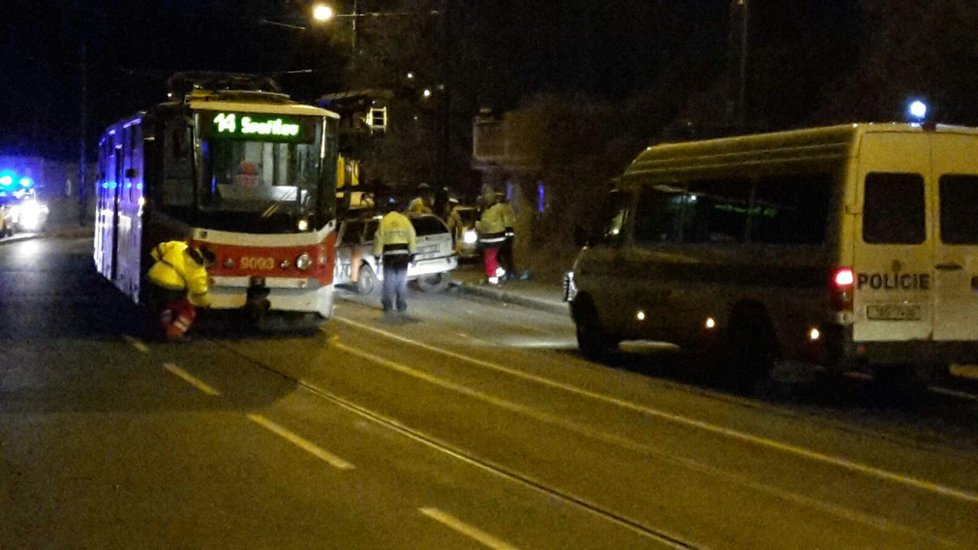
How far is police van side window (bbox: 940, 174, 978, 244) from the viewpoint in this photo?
1334 centimetres

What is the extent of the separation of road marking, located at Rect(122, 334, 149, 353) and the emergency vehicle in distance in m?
1.15

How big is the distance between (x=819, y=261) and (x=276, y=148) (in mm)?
8380

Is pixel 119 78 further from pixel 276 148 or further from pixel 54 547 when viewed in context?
pixel 54 547

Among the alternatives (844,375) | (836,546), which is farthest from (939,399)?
(836,546)

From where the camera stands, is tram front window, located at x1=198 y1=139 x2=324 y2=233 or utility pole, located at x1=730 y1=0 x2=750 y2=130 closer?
tram front window, located at x1=198 y1=139 x2=324 y2=233

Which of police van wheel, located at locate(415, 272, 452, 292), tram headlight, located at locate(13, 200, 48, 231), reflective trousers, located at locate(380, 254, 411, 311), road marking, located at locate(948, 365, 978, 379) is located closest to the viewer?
road marking, located at locate(948, 365, 978, 379)

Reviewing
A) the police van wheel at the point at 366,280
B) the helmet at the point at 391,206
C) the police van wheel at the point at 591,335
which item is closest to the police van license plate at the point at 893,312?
the police van wheel at the point at 591,335

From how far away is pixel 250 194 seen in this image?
18609mm

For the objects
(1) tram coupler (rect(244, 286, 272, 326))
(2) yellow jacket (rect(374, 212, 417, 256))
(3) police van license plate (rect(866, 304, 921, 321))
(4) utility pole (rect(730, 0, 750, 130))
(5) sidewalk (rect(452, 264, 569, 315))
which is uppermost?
(4) utility pole (rect(730, 0, 750, 130))

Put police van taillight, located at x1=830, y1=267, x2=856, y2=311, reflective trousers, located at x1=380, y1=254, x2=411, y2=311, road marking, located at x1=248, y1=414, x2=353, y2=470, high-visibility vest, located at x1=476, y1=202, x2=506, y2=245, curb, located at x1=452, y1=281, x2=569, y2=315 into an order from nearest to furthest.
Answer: road marking, located at x1=248, y1=414, x2=353, y2=470, police van taillight, located at x1=830, y1=267, x2=856, y2=311, reflective trousers, located at x1=380, y1=254, x2=411, y2=311, curb, located at x1=452, y1=281, x2=569, y2=315, high-visibility vest, located at x1=476, y1=202, x2=506, y2=245

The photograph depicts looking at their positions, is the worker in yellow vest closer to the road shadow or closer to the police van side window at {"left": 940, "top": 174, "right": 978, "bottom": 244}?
the road shadow

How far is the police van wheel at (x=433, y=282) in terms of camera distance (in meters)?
28.0

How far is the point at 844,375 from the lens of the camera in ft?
53.5

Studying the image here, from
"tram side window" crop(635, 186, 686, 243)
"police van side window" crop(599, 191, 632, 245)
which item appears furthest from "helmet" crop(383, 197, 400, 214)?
"tram side window" crop(635, 186, 686, 243)
